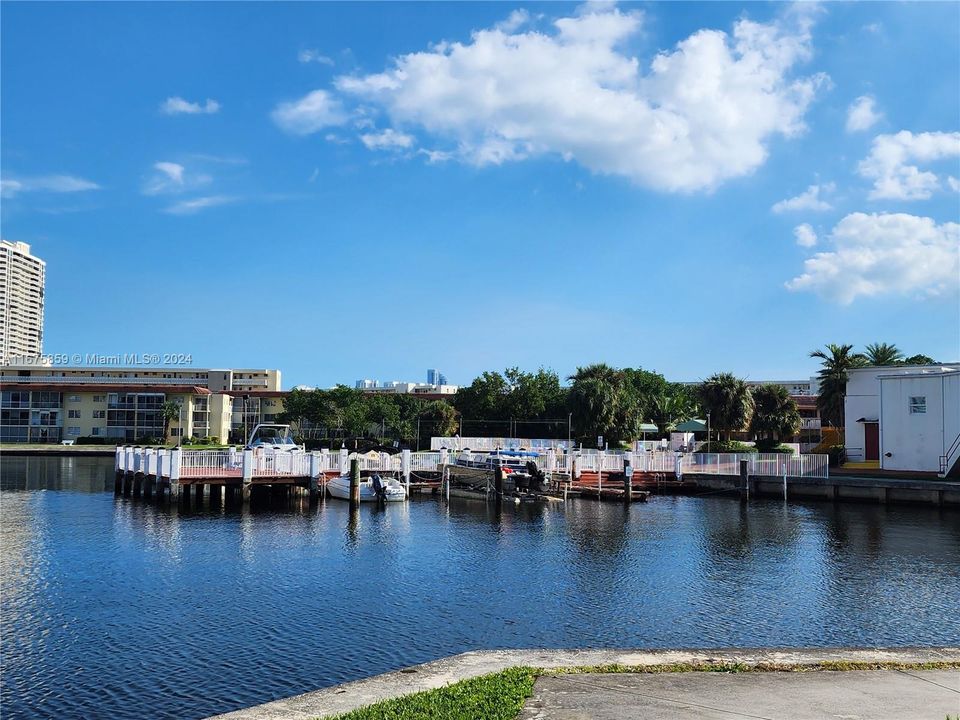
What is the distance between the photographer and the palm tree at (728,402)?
69312mm

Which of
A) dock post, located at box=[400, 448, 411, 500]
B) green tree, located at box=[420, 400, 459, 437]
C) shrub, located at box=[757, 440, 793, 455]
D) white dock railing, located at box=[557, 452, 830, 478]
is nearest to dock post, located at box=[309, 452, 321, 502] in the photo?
dock post, located at box=[400, 448, 411, 500]

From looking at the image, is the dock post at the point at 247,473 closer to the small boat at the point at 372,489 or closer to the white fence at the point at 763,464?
the small boat at the point at 372,489

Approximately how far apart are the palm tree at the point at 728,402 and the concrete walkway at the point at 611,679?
188ft

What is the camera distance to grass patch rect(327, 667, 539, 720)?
9945 millimetres

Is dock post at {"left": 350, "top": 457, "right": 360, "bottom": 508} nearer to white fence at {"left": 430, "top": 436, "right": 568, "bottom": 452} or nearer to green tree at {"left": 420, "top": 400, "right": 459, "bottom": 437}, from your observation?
white fence at {"left": 430, "top": 436, "right": 568, "bottom": 452}

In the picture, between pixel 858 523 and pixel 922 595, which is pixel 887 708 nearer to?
pixel 922 595

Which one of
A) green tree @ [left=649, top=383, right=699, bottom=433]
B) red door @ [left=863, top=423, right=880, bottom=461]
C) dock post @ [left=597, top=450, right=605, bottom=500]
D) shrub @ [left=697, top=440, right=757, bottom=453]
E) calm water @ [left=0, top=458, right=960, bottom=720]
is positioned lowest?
calm water @ [left=0, top=458, right=960, bottom=720]

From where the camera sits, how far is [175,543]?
3072 cm

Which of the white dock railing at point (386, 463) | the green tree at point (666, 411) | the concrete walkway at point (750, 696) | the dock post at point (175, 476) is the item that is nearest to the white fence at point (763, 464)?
the white dock railing at point (386, 463)

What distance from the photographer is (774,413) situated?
75375 millimetres

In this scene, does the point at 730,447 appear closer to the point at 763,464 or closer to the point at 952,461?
the point at 763,464

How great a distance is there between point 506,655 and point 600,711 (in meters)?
3.67

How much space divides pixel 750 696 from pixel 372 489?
36.8 metres

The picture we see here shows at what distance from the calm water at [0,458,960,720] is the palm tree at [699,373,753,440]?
3003cm
